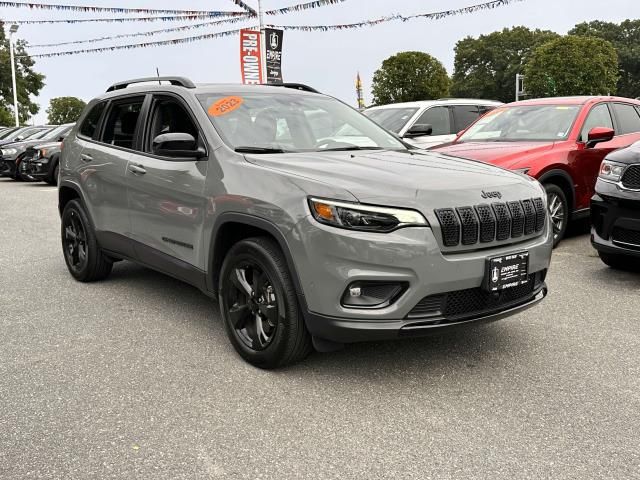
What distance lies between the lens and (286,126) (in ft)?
14.6

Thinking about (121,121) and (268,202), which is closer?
(268,202)

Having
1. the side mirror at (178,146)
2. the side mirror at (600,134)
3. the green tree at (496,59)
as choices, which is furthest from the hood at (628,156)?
the green tree at (496,59)

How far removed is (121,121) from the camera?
5312 millimetres

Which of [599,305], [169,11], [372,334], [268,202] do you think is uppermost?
[169,11]

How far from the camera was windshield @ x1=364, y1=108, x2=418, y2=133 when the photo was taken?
10.5m

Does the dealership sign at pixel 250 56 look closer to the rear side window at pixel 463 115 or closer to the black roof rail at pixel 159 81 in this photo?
the rear side window at pixel 463 115

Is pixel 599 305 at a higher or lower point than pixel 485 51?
lower

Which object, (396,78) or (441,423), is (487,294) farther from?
(396,78)

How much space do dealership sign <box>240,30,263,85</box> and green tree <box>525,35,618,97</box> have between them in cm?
4461

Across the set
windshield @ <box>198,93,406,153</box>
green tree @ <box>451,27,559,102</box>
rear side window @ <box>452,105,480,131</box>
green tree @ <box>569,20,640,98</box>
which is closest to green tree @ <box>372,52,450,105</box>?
green tree @ <box>451,27,559,102</box>

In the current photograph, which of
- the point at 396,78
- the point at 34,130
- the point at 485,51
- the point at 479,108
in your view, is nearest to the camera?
the point at 479,108

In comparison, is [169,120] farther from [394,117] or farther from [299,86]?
[394,117]

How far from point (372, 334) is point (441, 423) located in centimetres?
54

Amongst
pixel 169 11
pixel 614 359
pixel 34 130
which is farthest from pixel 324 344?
pixel 169 11
